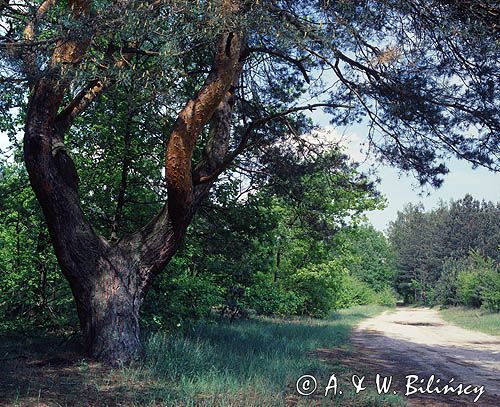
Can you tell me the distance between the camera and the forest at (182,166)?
20.3 feet

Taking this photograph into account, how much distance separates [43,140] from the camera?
689 centimetres

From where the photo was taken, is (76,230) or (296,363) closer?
(76,230)

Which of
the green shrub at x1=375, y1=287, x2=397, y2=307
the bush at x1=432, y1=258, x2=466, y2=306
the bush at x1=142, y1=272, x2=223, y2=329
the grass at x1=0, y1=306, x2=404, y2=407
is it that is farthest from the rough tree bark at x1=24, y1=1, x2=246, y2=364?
the green shrub at x1=375, y1=287, x2=397, y2=307

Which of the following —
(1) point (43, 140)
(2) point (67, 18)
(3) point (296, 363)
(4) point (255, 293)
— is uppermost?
(2) point (67, 18)

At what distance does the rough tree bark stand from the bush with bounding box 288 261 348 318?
533 inches

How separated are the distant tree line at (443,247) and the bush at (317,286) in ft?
103

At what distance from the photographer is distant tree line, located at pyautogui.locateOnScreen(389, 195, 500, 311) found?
59094 mm

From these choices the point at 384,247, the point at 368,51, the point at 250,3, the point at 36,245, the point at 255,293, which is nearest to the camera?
the point at 250,3

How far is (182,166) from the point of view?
261 inches

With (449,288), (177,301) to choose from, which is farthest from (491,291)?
(177,301)

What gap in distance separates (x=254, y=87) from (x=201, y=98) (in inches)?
147

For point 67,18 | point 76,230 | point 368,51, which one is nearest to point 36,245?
point 76,230

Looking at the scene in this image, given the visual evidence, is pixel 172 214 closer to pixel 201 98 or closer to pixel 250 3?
pixel 201 98

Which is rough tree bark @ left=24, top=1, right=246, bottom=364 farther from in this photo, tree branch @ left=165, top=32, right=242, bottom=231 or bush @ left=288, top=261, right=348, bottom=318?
bush @ left=288, top=261, right=348, bottom=318
